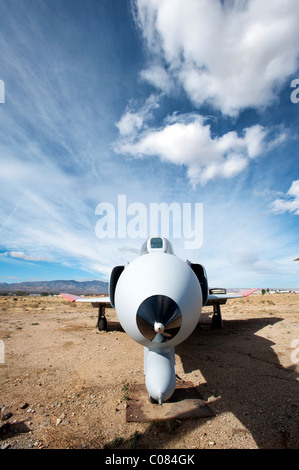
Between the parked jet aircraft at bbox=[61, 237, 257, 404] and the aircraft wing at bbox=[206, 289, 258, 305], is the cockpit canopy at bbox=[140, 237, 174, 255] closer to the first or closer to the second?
the parked jet aircraft at bbox=[61, 237, 257, 404]

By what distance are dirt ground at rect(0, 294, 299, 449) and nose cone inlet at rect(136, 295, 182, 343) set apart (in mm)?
1654

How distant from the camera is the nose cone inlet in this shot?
2.62m

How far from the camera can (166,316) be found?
2.63 meters

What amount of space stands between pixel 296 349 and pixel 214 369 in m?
3.38

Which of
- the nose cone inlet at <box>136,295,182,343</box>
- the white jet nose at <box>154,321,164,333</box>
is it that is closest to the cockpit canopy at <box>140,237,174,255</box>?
the nose cone inlet at <box>136,295,182,343</box>

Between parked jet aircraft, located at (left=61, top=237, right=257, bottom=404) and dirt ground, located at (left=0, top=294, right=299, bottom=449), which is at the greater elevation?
parked jet aircraft, located at (left=61, top=237, right=257, bottom=404)

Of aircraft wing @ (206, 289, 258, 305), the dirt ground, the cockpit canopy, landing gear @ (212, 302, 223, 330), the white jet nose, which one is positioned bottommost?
the dirt ground

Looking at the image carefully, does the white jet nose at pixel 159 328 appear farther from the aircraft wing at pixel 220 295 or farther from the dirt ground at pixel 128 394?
the aircraft wing at pixel 220 295

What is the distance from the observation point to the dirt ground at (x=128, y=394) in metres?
3.07

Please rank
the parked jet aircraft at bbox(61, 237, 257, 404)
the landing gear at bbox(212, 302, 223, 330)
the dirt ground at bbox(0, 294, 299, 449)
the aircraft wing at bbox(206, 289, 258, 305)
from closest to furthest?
the parked jet aircraft at bbox(61, 237, 257, 404) → the dirt ground at bbox(0, 294, 299, 449) → the aircraft wing at bbox(206, 289, 258, 305) → the landing gear at bbox(212, 302, 223, 330)

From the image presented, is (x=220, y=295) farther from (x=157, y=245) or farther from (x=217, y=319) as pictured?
(x=157, y=245)

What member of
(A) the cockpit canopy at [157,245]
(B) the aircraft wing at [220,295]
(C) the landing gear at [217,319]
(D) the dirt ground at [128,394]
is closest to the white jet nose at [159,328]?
(D) the dirt ground at [128,394]

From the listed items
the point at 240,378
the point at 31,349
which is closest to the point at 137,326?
the point at 240,378
